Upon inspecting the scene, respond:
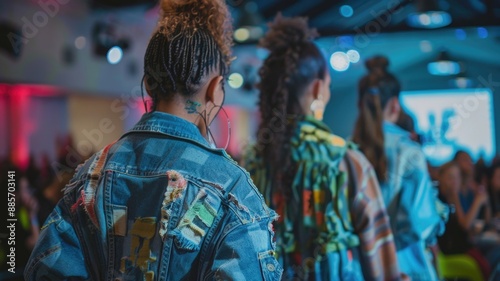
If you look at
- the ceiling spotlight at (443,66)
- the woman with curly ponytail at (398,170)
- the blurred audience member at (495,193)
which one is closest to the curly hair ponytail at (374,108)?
the woman with curly ponytail at (398,170)

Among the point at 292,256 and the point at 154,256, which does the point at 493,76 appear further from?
the point at 154,256

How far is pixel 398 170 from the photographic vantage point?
9.12 ft

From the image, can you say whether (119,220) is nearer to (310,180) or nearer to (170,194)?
(170,194)

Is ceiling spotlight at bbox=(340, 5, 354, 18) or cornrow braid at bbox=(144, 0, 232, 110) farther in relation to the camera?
ceiling spotlight at bbox=(340, 5, 354, 18)

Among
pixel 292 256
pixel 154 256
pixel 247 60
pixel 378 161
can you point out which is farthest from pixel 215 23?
pixel 247 60

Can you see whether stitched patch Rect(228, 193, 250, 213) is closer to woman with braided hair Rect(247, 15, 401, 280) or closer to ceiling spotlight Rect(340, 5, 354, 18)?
woman with braided hair Rect(247, 15, 401, 280)

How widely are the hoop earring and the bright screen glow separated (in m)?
0.82

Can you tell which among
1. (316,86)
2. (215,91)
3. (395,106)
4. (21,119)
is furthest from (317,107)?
(21,119)

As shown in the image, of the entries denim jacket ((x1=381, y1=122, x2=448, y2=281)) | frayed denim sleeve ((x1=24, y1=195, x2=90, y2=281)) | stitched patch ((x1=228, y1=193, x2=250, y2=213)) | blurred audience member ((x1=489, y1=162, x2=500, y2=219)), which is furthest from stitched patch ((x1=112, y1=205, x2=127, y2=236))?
blurred audience member ((x1=489, y1=162, x2=500, y2=219))

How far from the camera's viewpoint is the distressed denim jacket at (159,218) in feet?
3.94

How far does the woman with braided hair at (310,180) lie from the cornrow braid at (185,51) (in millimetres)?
956

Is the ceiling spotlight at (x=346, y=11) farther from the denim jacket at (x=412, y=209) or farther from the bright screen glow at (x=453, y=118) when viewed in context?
the denim jacket at (x=412, y=209)

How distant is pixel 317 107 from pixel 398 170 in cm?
61

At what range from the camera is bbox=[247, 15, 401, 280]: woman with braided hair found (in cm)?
226
